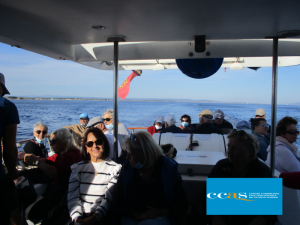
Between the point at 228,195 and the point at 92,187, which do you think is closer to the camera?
the point at 228,195

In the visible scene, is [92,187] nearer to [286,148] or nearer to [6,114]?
[6,114]

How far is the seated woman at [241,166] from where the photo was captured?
68.7 inches

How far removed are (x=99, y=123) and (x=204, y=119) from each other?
2.29 m

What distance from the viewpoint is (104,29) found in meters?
2.12

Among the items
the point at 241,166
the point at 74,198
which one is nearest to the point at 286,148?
the point at 241,166

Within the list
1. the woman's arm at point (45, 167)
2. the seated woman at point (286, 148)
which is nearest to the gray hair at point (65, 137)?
the woman's arm at point (45, 167)

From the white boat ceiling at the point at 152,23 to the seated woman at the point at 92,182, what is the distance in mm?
1077

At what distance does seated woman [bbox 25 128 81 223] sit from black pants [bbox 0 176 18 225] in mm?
459

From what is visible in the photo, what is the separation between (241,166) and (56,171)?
5.99 ft

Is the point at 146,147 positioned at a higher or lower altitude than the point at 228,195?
higher

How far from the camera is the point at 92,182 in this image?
6.82ft

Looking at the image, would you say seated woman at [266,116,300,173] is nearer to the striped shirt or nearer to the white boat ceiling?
the white boat ceiling

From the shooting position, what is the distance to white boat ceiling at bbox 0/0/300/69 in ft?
5.18

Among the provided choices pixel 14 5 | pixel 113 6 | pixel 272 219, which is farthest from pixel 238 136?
pixel 14 5
